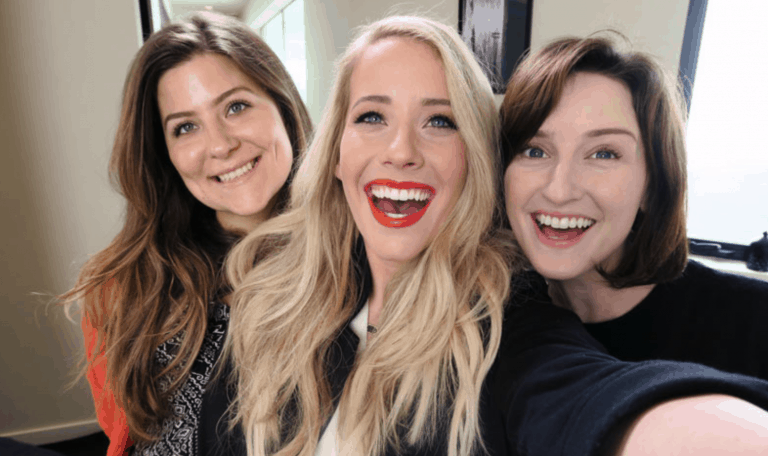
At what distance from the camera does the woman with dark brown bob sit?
81cm

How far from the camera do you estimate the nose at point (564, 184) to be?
803 millimetres

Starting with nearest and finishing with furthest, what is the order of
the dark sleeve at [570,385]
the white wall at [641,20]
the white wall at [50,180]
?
1. the dark sleeve at [570,385]
2. the white wall at [50,180]
3. the white wall at [641,20]

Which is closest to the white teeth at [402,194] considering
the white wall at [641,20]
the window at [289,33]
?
the white wall at [641,20]

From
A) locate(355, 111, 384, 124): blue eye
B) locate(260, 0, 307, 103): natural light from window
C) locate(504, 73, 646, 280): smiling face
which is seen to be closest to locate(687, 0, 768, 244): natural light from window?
locate(504, 73, 646, 280): smiling face

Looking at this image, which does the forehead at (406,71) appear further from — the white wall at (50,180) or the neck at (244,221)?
the white wall at (50,180)

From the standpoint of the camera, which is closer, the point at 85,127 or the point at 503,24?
the point at 85,127

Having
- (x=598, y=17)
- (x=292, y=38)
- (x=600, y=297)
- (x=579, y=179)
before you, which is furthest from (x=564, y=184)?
(x=292, y=38)

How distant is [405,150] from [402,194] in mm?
88

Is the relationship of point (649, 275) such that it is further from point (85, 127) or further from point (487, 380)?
point (85, 127)

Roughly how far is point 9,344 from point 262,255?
1761 millimetres

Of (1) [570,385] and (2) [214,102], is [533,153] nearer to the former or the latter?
(1) [570,385]

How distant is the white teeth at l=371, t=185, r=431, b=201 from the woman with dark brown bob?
208 mm

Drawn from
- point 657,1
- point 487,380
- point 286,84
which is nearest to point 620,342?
point 487,380

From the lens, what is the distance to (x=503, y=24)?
243 centimetres
